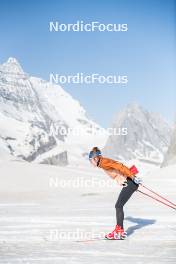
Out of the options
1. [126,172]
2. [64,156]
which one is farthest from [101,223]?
[64,156]

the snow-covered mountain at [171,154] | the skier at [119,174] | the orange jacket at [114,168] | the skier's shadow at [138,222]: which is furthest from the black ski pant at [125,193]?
the snow-covered mountain at [171,154]

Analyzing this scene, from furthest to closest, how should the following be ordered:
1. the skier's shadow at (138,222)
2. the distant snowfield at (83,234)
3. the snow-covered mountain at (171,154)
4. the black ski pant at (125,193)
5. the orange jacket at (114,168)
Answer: the snow-covered mountain at (171,154)
the skier's shadow at (138,222)
the black ski pant at (125,193)
the orange jacket at (114,168)
the distant snowfield at (83,234)

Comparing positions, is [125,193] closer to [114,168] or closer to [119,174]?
[119,174]

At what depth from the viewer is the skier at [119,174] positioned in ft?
32.6

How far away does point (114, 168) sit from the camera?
9945mm

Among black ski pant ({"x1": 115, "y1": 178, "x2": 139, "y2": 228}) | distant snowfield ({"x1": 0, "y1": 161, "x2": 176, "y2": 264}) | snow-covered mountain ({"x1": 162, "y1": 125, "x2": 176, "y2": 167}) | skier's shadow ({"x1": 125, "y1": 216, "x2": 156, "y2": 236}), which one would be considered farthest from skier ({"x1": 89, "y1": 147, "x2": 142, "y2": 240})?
snow-covered mountain ({"x1": 162, "y1": 125, "x2": 176, "y2": 167})

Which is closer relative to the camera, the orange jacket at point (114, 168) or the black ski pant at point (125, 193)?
the orange jacket at point (114, 168)

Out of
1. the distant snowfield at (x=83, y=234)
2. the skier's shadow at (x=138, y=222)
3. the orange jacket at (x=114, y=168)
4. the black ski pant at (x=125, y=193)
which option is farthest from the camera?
the skier's shadow at (x=138, y=222)

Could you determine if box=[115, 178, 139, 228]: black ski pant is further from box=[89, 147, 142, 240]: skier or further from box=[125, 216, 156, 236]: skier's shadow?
box=[125, 216, 156, 236]: skier's shadow

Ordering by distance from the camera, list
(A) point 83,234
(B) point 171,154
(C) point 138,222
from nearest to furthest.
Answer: (A) point 83,234 < (C) point 138,222 < (B) point 171,154

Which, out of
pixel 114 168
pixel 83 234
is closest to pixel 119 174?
pixel 114 168

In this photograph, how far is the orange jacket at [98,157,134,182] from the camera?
9.92 metres

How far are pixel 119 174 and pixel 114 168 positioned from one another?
0.16 metres

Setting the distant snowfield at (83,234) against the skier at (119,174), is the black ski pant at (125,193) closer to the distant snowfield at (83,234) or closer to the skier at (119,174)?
the skier at (119,174)
